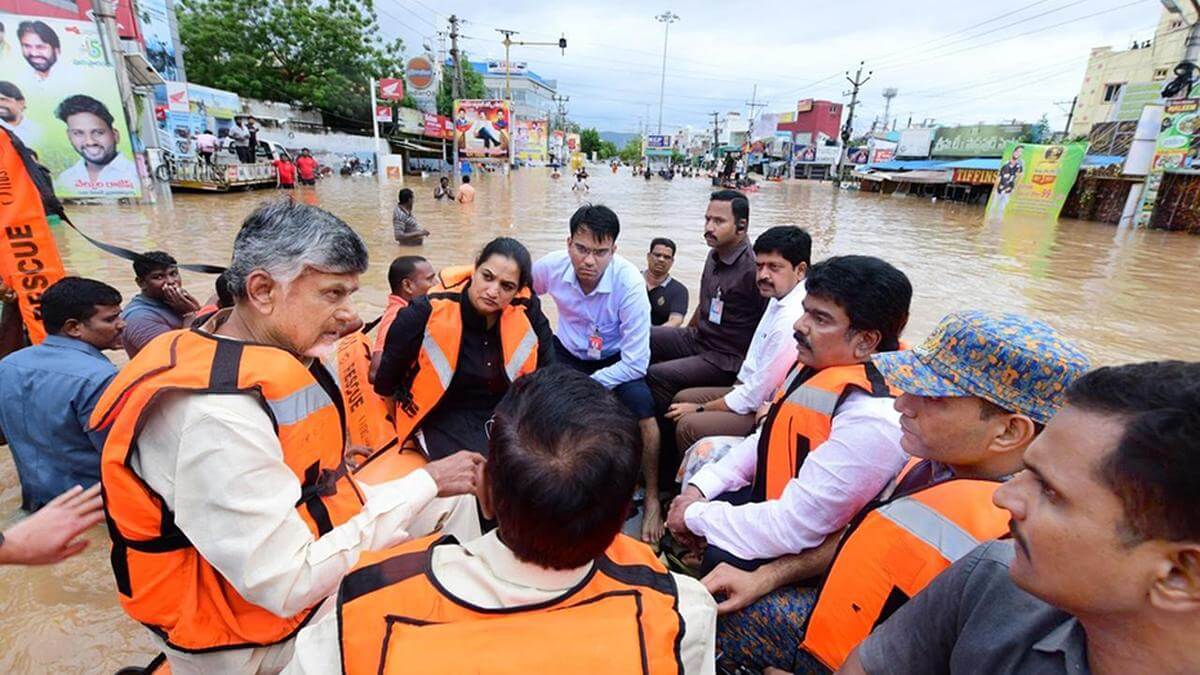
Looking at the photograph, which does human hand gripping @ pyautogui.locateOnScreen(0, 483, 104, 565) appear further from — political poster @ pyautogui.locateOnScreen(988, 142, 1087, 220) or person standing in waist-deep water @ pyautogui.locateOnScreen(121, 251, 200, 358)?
political poster @ pyautogui.locateOnScreen(988, 142, 1087, 220)

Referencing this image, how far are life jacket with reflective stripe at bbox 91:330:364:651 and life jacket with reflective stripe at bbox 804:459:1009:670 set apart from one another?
1366mm

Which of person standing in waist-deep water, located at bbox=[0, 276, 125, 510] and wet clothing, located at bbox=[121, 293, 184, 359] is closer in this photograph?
person standing in waist-deep water, located at bbox=[0, 276, 125, 510]

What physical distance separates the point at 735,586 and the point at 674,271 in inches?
338

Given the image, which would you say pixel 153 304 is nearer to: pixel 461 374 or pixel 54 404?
pixel 54 404

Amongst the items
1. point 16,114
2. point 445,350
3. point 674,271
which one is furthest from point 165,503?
point 16,114

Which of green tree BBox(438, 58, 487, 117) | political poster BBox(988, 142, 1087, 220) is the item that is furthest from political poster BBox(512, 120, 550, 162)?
political poster BBox(988, 142, 1087, 220)

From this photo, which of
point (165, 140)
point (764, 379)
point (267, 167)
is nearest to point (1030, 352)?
point (764, 379)

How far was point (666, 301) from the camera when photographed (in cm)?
494

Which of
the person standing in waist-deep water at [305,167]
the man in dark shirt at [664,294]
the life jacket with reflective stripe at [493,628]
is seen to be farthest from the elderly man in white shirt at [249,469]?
the person standing in waist-deep water at [305,167]

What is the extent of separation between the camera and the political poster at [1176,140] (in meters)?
16.4

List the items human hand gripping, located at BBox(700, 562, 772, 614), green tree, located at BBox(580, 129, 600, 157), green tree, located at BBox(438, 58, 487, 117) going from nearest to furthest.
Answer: human hand gripping, located at BBox(700, 562, 772, 614)
green tree, located at BBox(438, 58, 487, 117)
green tree, located at BBox(580, 129, 600, 157)

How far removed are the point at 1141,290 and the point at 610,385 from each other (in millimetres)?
11458

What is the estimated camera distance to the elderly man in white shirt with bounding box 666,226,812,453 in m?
2.95

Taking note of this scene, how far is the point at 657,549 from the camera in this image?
285 centimetres
